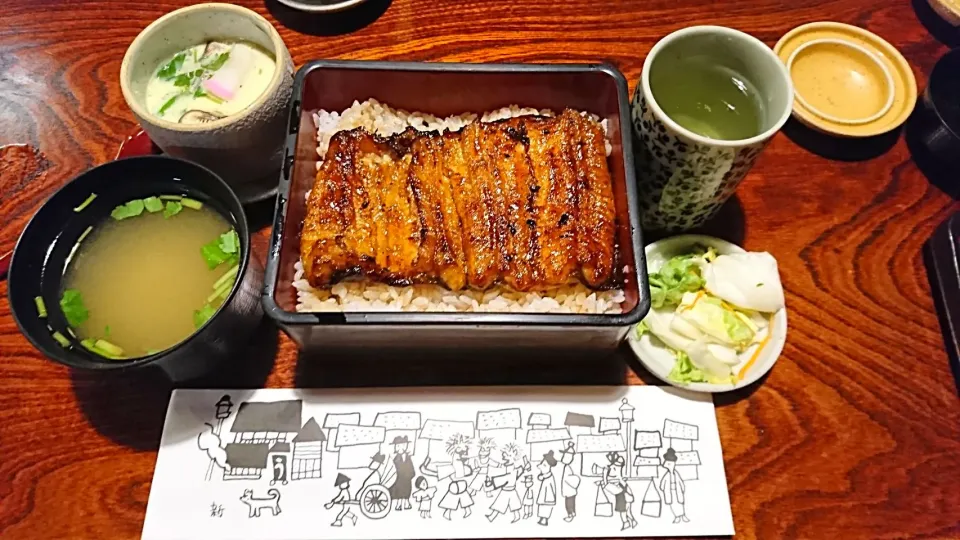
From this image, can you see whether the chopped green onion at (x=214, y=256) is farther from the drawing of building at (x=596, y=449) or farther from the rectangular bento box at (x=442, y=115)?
the drawing of building at (x=596, y=449)

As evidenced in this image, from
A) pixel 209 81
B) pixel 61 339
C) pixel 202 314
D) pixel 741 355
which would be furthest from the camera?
pixel 209 81

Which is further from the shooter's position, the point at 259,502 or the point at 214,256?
the point at 214,256

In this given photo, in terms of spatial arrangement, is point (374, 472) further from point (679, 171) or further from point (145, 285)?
point (679, 171)

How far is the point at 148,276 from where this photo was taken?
1564 millimetres

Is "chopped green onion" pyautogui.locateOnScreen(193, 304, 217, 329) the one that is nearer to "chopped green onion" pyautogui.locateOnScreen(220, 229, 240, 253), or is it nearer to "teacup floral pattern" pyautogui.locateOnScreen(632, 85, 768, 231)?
"chopped green onion" pyautogui.locateOnScreen(220, 229, 240, 253)

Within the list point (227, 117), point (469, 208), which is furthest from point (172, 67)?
point (469, 208)

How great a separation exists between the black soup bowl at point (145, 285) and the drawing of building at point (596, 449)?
0.84 m

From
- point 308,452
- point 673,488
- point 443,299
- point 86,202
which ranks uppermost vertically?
point 86,202

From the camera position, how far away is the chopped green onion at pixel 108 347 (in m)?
1.45

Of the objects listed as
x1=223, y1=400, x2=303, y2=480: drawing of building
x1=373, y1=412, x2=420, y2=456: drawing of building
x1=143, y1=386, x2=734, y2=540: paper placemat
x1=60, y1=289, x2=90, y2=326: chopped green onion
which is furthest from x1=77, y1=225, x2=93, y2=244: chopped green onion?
x1=373, y1=412, x2=420, y2=456: drawing of building

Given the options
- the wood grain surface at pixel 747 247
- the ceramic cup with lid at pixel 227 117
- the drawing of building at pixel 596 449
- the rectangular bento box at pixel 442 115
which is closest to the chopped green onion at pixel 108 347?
the wood grain surface at pixel 747 247

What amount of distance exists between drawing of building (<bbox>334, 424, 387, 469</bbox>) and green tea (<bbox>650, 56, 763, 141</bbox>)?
41.7 inches

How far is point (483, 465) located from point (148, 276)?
0.91 meters

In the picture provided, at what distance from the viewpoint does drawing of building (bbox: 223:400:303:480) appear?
1479 mm
